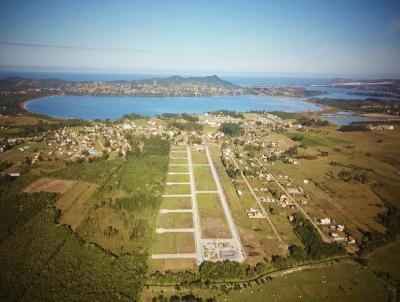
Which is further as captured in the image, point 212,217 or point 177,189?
point 177,189

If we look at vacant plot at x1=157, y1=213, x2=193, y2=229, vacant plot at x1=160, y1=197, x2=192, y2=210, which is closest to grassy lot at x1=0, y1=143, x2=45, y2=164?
vacant plot at x1=160, y1=197, x2=192, y2=210

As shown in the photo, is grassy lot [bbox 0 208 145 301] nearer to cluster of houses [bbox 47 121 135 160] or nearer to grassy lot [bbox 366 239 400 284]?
grassy lot [bbox 366 239 400 284]

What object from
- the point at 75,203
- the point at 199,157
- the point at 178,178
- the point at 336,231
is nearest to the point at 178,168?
the point at 178,178

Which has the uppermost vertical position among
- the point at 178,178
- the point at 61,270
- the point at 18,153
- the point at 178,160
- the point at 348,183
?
the point at 61,270

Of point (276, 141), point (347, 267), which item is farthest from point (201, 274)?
point (276, 141)

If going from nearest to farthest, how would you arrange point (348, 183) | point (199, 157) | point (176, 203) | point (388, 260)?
1. point (388, 260)
2. point (176, 203)
3. point (348, 183)
4. point (199, 157)

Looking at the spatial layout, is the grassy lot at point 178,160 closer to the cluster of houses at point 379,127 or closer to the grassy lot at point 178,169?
the grassy lot at point 178,169

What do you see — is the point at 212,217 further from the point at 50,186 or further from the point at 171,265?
the point at 50,186
